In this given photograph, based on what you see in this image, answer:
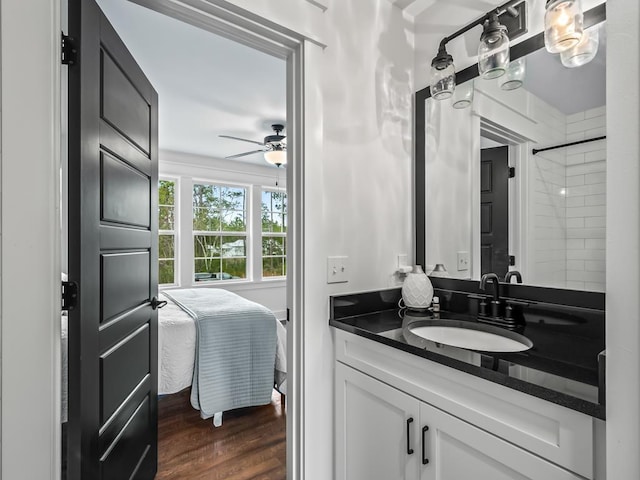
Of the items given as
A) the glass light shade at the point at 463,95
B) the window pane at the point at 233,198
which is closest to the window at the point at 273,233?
the window pane at the point at 233,198

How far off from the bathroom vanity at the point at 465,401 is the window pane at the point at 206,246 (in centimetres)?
400

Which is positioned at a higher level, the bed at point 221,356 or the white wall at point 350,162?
the white wall at point 350,162

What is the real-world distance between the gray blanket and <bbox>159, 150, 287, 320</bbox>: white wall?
235cm

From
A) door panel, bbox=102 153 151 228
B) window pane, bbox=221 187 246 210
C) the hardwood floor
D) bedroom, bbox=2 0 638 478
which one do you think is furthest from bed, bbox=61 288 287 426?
window pane, bbox=221 187 246 210

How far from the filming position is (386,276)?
1.67 metres

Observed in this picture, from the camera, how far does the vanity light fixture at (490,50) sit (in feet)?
4.19

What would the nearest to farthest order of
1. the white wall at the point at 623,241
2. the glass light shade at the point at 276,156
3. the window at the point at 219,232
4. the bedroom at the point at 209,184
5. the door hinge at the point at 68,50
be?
the white wall at the point at 623,241
the door hinge at the point at 68,50
the bedroom at the point at 209,184
the glass light shade at the point at 276,156
the window at the point at 219,232

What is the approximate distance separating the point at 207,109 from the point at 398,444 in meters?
3.13

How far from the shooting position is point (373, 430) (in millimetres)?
1234

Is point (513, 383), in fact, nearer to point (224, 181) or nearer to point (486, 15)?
point (486, 15)

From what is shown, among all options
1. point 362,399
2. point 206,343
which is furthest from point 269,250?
point 362,399

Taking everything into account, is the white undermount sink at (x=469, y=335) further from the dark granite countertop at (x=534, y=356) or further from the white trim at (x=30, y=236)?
the white trim at (x=30, y=236)

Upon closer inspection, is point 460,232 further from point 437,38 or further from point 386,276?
point 437,38

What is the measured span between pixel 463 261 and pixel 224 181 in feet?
14.0
